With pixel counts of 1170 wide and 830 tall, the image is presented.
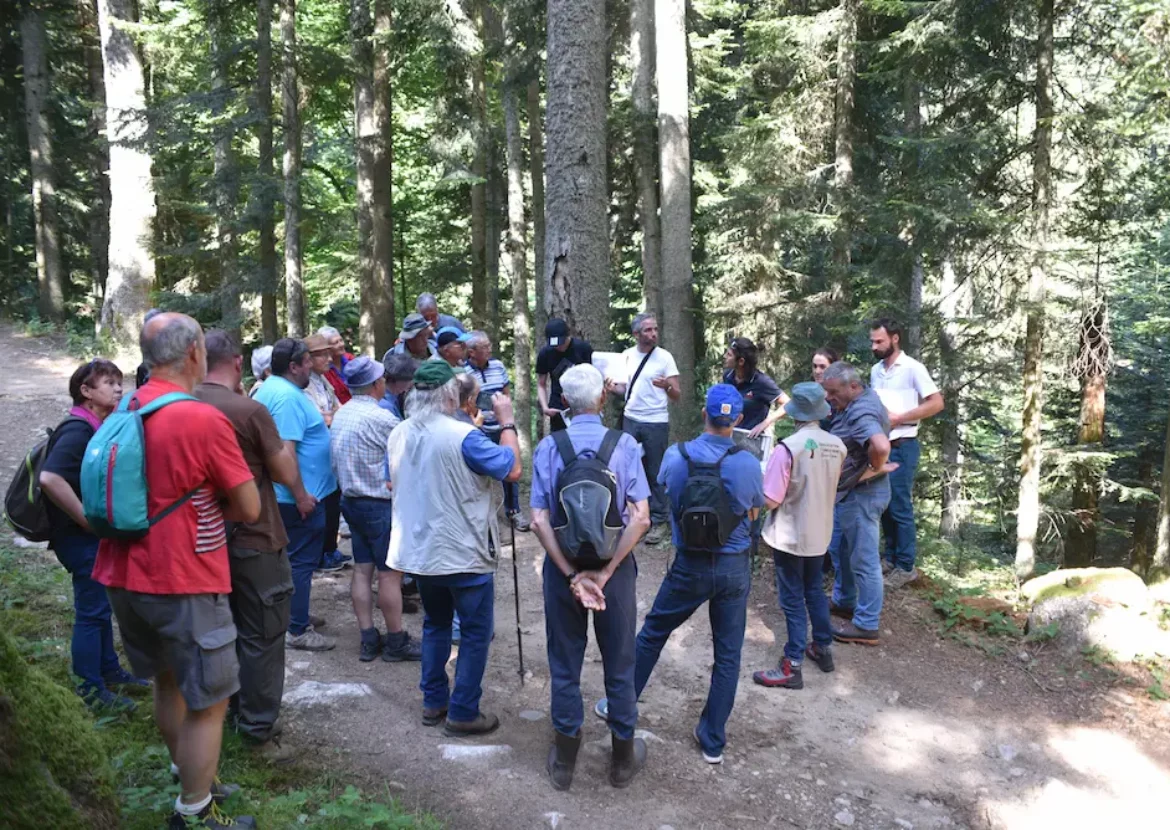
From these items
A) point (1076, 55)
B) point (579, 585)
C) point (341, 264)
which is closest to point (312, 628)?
point (579, 585)

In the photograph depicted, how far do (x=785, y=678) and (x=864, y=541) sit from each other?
1.26 metres

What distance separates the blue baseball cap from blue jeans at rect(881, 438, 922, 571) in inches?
117

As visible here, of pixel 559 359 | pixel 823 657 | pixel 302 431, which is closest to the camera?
pixel 302 431

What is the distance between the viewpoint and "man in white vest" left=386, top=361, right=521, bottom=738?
171 inches

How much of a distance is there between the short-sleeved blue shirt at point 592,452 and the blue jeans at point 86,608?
2441 millimetres

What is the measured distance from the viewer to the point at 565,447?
4.06 m

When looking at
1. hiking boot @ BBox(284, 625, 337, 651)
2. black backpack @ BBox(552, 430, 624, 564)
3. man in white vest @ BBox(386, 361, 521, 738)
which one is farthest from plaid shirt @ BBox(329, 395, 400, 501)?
black backpack @ BBox(552, 430, 624, 564)

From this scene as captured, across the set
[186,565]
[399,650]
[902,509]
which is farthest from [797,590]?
[186,565]

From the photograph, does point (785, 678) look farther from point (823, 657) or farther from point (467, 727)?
point (467, 727)

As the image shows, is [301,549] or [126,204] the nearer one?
[301,549]

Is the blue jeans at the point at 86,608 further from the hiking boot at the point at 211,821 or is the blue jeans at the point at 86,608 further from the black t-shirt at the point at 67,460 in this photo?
the hiking boot at the point at 211,821

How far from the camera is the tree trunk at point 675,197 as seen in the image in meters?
11.9

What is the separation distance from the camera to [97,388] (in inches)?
170

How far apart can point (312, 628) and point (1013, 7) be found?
9854mm
